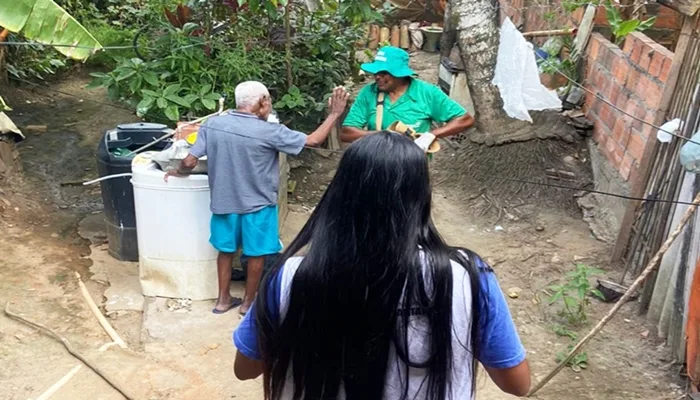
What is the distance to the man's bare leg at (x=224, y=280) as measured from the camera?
4504 millimetres

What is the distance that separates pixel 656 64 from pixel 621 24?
0.41 m

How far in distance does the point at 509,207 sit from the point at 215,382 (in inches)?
124

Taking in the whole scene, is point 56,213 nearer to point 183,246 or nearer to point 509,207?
point 183,246

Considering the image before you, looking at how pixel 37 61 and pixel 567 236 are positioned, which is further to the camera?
pixel 37 61

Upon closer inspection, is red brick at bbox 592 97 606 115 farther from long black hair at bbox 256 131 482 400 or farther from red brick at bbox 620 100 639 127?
long black hair at bbox 256 131 482 400

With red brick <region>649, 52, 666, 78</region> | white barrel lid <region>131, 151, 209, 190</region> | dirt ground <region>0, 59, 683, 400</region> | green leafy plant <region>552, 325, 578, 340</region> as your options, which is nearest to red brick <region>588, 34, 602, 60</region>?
red brick <region>649, 52, 666, 78</region>

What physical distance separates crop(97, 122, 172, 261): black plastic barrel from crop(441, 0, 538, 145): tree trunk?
288cm

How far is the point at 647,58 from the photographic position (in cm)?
489

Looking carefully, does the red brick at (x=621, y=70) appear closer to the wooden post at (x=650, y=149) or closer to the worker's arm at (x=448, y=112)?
the wooden post at (x=650, y=149)

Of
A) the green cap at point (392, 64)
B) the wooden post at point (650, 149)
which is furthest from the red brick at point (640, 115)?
the green cap at point (392, 64)

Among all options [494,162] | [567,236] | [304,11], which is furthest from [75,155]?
[567,236]

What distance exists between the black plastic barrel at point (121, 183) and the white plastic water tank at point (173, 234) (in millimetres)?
493

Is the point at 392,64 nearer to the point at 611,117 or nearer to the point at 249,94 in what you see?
the point at 249,94

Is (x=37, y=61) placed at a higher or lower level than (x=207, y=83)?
lower
